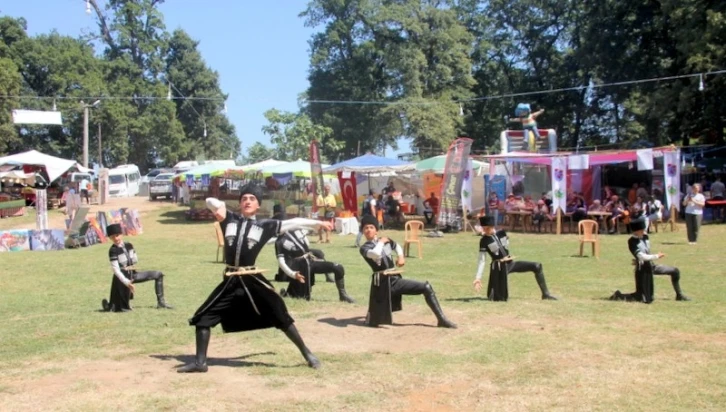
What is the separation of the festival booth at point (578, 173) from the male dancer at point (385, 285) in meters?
14.9

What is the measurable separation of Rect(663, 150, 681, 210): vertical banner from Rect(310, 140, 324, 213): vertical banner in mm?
11202

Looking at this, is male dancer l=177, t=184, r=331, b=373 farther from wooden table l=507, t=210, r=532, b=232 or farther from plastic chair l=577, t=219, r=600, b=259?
wooden table l=507, t=210, r=532, b=232

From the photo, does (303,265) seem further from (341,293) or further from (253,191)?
(253,191)

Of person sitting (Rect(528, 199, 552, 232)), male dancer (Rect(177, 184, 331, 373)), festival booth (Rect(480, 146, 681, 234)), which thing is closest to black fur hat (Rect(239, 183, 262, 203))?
male dancer (Rect(177, 184, 331, 373))

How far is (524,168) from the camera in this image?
29344 mm

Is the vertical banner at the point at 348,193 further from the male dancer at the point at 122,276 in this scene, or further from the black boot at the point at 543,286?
the male dancer at the point at 122,276

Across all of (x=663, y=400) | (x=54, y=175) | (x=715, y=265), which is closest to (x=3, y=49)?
(x=54, y=175)

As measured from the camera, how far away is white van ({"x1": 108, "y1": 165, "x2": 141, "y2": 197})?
51.6m

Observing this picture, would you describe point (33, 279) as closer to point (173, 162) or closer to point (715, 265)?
point (715, 265)

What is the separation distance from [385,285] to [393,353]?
4.46 ft

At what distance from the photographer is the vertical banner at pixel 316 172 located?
25.7 m

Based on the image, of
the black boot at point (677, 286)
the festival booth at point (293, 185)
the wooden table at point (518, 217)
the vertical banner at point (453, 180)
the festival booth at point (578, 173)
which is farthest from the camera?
the festival booth at point (293, 185)

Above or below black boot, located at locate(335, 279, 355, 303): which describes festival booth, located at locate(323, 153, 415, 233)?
above

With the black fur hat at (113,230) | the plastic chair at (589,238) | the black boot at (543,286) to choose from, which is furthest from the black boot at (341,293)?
the plastic chair at (589,238)
